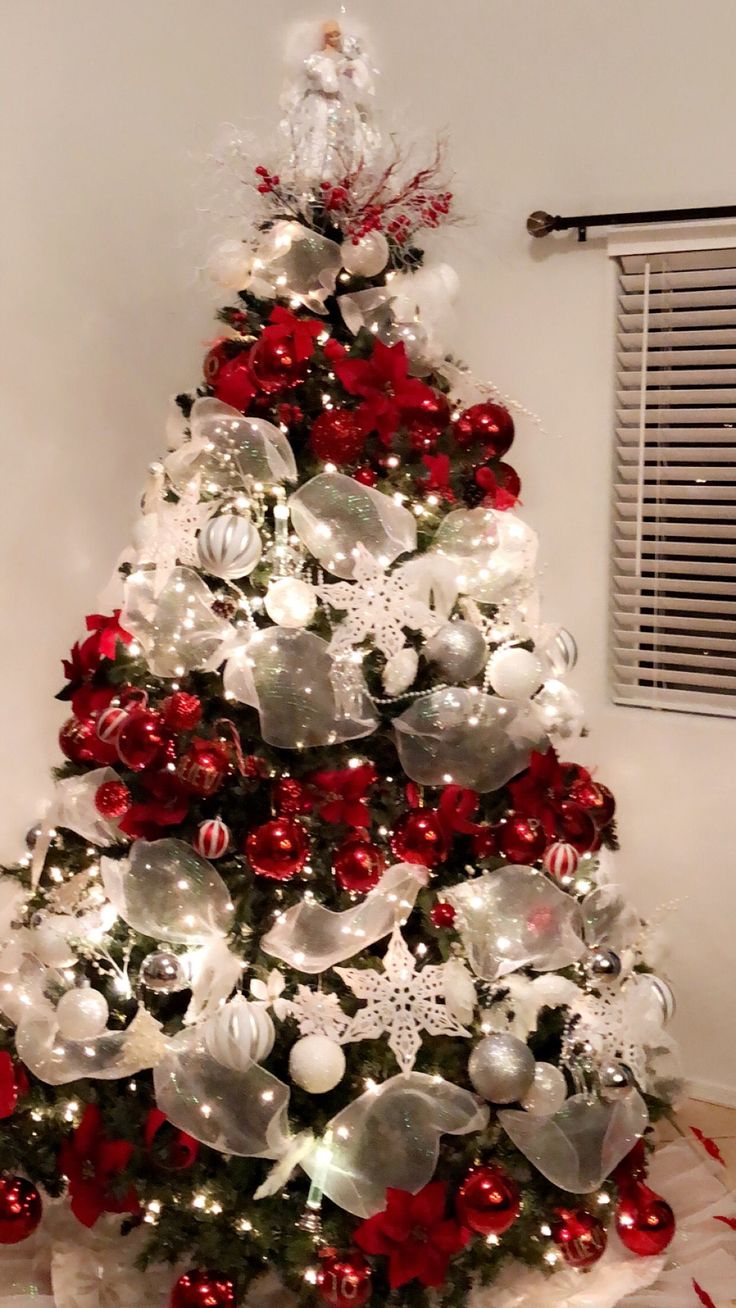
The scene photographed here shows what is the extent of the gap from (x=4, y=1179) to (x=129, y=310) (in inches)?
65.5

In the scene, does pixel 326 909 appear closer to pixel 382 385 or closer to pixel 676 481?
pixel 382 385

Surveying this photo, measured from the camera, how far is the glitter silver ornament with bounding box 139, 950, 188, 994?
1.26m

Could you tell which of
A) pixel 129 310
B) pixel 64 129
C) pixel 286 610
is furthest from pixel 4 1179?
pixel 64 129

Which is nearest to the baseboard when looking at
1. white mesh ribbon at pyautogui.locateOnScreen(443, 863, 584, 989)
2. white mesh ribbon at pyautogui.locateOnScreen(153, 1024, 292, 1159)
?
white mesh ribbon at pyautogui.locateOnScreen(443, 863, 584, 989)

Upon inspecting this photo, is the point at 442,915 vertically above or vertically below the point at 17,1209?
above

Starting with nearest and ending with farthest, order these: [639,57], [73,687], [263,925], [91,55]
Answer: [263,925] < [73,687] < [639,57] < [91,55]

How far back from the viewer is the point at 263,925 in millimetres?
1300

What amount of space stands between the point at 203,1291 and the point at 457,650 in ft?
2.97

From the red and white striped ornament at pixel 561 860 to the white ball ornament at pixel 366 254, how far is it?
3.02 feet

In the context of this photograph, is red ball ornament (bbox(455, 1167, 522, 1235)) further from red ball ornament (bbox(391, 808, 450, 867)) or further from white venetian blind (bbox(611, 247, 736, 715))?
white venetian blind (bbox(611, 247, 736, 715))

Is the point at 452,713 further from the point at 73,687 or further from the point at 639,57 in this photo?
the point at 639,57

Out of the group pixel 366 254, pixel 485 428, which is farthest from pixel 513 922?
pixel 366 254

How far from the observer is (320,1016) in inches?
48.6

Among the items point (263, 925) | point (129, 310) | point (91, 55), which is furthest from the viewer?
point (129, 310)
